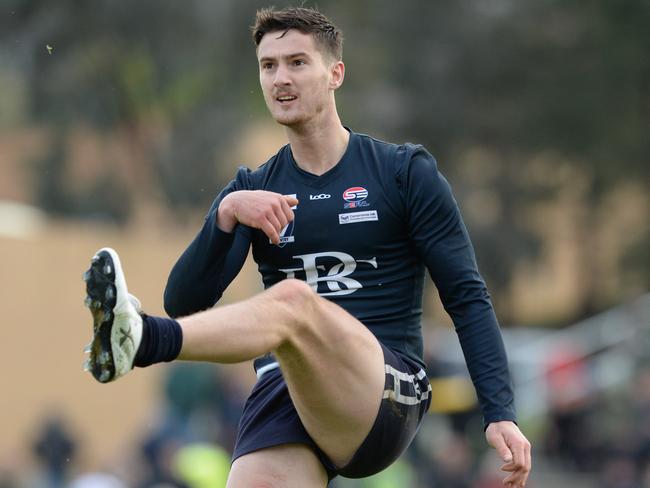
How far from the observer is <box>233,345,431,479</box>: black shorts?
20.3 feet

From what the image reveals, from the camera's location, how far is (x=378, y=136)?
2411 cm

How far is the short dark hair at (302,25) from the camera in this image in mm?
6281

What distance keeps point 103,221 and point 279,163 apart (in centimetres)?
1654

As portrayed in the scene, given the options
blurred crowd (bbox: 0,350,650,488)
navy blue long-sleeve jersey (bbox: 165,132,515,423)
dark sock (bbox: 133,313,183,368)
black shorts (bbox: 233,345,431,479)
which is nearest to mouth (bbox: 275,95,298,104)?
navy blue long-sleeve jersey (bbox: 165,132,515,423)

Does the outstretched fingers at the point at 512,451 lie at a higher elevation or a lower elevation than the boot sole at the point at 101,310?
lower

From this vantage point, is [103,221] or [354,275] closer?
[354,275]

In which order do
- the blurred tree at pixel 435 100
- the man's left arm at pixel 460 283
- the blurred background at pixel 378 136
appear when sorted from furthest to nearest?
the blurred tree at pixel 435 100, the blurred background at pixel 378 136, the man's left arm at pixel 460 283

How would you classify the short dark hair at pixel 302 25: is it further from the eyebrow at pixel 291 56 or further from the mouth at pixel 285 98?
the mouth at pixel 285 98

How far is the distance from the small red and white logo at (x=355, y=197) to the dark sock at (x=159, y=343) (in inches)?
51.6

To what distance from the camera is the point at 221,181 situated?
78.6ft

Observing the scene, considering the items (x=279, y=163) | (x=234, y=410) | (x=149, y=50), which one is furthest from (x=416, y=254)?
(x=149, y=50)

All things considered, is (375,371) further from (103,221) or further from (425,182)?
(103,221)

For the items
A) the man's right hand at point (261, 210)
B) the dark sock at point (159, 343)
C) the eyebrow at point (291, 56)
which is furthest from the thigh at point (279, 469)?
the eyebrow at point (291, 56)

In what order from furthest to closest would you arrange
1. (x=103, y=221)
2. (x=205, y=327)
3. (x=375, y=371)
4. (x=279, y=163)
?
(x=103, y=221) < (x=279, y=163) < (x=375, y=371) < (x=205, y=327)
